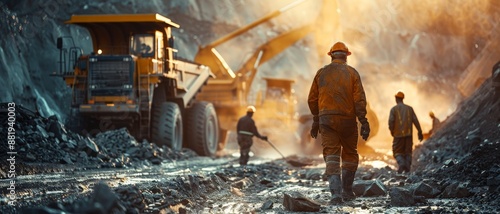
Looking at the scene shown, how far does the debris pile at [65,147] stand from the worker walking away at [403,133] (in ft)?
17.5

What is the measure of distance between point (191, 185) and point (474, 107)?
32.3 feet

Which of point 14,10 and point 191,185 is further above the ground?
point 14,10

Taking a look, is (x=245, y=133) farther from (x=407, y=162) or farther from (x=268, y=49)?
(x=268, y=49)

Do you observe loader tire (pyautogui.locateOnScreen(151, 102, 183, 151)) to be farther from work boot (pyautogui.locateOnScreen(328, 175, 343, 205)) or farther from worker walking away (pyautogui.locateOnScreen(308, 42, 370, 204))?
work boot (pyautogui.locateOnScreen(328, 175, 343, 205))

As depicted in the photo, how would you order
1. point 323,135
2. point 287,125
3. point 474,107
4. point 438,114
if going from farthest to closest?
point 438,114, point 287,125, point 474,107, point 323,135

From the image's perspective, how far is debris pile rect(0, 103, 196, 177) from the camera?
43.3 ft

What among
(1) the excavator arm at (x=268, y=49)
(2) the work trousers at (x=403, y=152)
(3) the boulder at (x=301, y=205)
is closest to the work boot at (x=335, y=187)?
(3) the boulder at (x=301, y=205)

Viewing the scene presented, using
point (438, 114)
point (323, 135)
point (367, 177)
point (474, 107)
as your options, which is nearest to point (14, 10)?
point (474, 107)

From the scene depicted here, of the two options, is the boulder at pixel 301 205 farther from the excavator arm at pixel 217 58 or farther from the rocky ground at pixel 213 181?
the excavator arm at pixel 217 58

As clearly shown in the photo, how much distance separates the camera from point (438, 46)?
194 ft

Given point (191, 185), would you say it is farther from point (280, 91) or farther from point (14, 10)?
point (14, 10)

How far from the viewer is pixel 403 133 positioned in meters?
13.5

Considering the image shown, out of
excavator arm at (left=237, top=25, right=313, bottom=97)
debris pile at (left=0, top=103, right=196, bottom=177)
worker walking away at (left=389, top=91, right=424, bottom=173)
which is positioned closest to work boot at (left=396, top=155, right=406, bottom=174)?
worker walking away at (left=389, top=91, right=424, bottom=173)

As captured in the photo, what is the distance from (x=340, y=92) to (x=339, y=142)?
595mm
